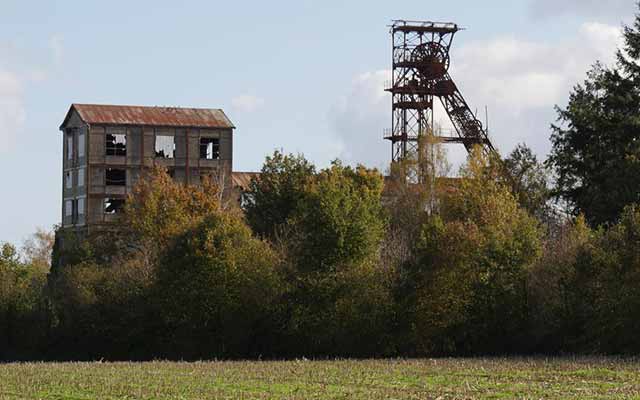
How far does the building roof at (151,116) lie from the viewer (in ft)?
376

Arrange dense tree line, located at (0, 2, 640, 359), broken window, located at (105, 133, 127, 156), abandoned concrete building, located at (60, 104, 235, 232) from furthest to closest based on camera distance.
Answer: broken window, located at (105, 133, 127, 156) < abandoned concrete building, located at (60, 104, 235, 232) < dense tree line, located at (0, 2, 640, 359)

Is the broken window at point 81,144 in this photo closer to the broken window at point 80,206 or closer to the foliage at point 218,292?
the broken window at point 80,206

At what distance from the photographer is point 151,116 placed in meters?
116

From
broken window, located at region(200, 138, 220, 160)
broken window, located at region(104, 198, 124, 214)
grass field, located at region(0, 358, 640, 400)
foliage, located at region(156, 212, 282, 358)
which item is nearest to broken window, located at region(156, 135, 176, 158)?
broken window, located at region(200, 138, 220, 160)

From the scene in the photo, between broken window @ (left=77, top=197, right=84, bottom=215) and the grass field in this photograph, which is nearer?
the grass field

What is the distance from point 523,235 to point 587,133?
66.3 feet

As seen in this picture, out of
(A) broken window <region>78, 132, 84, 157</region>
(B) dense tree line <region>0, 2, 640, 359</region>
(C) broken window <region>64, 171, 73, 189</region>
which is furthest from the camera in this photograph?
(C) broken window <region>64, 171, 73, 189</region>

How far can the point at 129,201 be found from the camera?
338 feet

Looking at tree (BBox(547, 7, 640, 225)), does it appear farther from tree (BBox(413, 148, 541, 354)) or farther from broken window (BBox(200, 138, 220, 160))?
broken window (BBox(200, 138, 220, 160))

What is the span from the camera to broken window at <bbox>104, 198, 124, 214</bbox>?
376ft

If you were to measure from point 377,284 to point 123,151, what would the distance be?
47.4 m

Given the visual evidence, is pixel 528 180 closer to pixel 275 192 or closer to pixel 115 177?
pixel 275 192

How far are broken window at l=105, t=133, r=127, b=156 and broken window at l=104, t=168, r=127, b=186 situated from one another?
1528 millimetres

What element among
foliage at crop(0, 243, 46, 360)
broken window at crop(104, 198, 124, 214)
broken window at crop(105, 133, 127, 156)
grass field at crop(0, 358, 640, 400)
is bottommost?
grass field at crop(0, 358, 640, 400)
